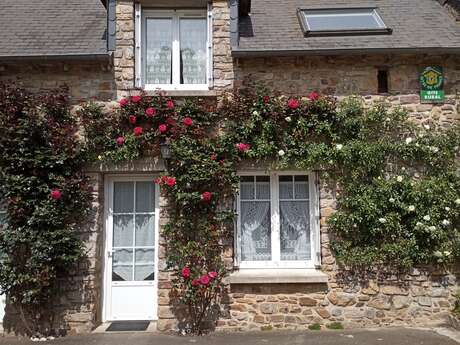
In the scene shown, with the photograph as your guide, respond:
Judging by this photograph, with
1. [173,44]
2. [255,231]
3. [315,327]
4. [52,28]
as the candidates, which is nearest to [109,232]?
[255,231]

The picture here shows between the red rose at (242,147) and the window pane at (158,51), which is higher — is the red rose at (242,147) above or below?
below

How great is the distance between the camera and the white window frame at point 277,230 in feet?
22.1

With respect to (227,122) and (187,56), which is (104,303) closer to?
(227,122)

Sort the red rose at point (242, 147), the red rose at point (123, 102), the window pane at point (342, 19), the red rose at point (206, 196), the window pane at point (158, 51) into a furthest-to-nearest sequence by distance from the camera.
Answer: the window pane at point (342, 19), the window pane at point (158, 51), the red rose at point (123, 102), the red rose at point (242, 147), the red rose at point (206, 196)

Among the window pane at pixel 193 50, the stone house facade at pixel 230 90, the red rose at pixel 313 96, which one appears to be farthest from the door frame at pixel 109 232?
the red rose at pixel 313 96

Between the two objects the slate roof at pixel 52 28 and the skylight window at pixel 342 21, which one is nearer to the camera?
the slate roof at pixel 52 28

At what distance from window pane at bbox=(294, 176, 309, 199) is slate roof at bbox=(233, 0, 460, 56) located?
6.21 ft

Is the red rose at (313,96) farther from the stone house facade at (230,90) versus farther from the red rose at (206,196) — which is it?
the red rose at (206,196)

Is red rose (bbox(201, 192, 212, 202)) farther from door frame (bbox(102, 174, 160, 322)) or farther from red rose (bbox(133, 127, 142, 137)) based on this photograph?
red rose (bbox(133, 127, 142, 137))

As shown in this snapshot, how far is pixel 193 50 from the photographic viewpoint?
709 cm

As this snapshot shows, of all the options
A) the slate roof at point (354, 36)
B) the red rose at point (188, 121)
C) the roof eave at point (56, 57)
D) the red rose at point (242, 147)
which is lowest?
the red rose at point (242, 147)

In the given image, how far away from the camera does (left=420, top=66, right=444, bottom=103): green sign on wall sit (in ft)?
22.6

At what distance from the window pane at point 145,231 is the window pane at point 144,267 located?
0.13 m

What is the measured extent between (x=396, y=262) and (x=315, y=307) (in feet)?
4.34
